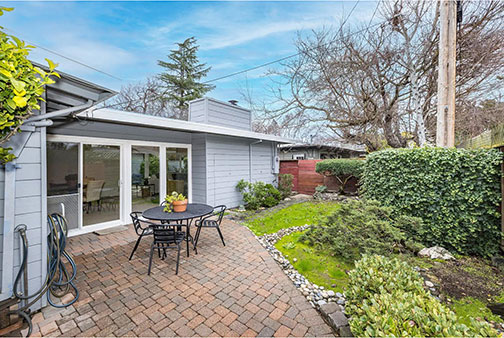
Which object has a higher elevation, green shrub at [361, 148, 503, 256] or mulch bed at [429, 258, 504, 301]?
green shrub at [361, 148, 503, 256]

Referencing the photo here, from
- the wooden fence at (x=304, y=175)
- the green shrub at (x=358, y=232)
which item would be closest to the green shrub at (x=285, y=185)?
the wooden fence at (x=304, y=175)

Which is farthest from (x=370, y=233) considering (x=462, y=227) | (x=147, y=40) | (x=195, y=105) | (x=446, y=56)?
(x=147, y=40)

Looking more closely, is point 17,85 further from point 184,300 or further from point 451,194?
point 451,194

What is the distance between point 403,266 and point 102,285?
361 cm

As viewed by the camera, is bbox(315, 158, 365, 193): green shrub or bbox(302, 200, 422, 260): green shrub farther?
bbox(315, 158, 365, 193): green shrub

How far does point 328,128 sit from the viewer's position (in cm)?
921

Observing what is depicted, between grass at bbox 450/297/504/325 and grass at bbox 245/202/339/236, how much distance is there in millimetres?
2398

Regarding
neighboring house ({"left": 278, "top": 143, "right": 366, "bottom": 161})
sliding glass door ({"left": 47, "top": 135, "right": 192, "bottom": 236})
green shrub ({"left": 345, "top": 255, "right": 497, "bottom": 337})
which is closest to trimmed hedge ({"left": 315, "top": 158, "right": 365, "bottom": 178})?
neighboring house ({"left": 278, "top": 143, "right": 366, "bottom": 161})

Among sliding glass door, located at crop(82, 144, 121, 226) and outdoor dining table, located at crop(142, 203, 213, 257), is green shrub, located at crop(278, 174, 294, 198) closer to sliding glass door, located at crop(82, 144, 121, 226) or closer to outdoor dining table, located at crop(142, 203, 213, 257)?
outdoor dining table, located at crop(142, 203, 213, 257)

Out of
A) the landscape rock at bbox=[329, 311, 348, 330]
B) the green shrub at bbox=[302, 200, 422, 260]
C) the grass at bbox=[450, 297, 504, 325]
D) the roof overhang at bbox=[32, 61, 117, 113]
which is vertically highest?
the roof overhang at bbox=[32, 61, 117, 113]

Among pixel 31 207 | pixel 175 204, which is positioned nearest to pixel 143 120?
pixel 175 204

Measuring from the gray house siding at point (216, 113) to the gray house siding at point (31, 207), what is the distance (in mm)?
4970

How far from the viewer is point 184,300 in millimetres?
2494

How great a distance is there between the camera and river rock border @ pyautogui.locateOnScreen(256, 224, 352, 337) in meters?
2.06
